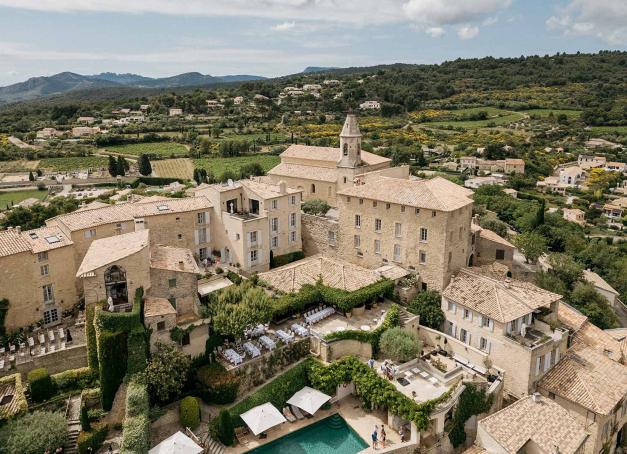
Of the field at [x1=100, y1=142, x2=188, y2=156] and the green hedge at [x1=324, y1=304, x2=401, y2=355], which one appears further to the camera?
the field at [x1=100, y1=142, x2=188, y2=156]

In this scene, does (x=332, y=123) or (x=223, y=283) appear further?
(x=332, y=123)

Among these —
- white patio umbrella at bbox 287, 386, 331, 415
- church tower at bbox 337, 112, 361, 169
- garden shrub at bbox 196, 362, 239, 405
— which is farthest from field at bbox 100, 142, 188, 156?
white patio umbrella at bbox 287, 386, 331, 415

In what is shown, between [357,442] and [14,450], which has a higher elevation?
[14,450]

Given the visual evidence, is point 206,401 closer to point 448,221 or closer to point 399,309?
point 399,309

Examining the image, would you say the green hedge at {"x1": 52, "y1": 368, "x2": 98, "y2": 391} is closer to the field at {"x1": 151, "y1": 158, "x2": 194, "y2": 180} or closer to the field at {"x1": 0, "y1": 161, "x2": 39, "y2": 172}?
the field at {"x1": 151, "y1": 158, "x2": 194, "y2": 180}

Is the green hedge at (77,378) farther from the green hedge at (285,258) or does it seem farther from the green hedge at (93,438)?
the green hedge at (285,258)

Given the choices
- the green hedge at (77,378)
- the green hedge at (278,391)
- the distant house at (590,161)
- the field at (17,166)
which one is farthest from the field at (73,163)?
the distant house at (590,161)

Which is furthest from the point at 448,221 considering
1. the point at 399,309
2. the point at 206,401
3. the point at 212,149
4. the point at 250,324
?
the point at 212,149
